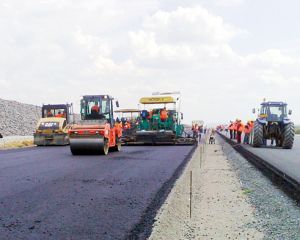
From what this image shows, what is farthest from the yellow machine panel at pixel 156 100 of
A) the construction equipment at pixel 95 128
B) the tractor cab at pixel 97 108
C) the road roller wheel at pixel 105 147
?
the road roller wheel at pixel 105 147

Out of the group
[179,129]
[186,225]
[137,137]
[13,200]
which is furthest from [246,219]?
[179,129]

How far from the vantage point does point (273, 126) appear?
23938mm

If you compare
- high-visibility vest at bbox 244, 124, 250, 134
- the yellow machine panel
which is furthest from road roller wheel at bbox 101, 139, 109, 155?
high-visibility vest at bbox 244, 124, 250, 134

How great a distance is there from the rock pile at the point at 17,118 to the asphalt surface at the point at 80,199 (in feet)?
104

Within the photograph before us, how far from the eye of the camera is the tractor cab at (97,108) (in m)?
18.4

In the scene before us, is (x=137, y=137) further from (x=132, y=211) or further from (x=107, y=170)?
(x=132, y=211)

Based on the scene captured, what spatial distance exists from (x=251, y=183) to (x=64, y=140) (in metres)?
16.7

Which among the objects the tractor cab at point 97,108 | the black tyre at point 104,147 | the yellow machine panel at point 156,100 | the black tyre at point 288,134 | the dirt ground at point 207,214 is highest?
the yellow machine panel at point 156,100

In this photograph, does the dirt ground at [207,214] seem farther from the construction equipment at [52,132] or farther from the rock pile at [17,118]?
the rock pile at [17,118]

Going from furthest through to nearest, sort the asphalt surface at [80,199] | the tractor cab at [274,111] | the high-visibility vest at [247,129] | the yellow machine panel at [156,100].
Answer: the yellow machine panel at [156,100], the high-visibility vest at [247,129], the tractor cab at [274,111], the asphalt surface at [80,199]

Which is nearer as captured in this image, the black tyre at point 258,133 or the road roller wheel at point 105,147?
the road roller wheel at point 105,147

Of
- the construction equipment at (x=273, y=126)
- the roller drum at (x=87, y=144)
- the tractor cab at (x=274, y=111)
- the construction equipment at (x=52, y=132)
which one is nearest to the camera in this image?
the roller drum at (x=87, y=144)

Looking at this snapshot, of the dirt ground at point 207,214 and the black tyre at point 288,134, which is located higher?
the black tyre at point 288,134

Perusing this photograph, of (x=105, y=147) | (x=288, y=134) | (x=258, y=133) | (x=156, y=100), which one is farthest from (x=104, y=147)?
(x=156, y=100)
